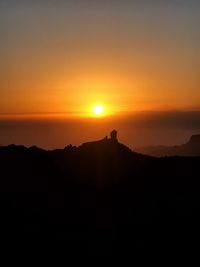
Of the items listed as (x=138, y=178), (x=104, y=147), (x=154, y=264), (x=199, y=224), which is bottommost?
(x=154, y=264)

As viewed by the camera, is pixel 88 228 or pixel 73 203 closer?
pixel 88 228

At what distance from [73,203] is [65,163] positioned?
7380 millimetres

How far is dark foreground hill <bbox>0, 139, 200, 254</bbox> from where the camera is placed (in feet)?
156

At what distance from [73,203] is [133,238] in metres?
7.06

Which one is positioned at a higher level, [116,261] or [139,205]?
[139,205]

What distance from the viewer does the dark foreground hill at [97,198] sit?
4750 cm

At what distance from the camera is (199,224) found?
49938 millimetres

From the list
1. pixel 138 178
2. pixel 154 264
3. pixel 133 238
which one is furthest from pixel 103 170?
pixel 154 264

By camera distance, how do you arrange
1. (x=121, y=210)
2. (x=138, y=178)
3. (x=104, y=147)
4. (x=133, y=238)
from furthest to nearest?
1. (x=104, y=147)
2. (x=138, y=178)
3. (x=121, y=210)
4. (x=133, y=238)

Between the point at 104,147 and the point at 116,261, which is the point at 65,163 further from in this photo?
the point at 116,261

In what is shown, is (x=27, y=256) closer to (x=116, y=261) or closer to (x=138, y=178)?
(x=116, y=261)

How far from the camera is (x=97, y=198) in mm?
52844

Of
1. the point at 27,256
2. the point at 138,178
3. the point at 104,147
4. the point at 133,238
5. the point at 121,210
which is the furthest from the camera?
the point at 104,147

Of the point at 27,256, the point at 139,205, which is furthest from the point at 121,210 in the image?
the point at 27,256
